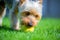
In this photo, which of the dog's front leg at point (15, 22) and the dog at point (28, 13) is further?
the dog's front leg at point (15, 22)

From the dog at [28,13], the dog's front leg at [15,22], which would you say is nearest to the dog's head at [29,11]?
the dog at [28,13]

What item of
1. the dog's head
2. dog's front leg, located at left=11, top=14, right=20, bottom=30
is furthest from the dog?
dog's front leg, located at left=11, top=14, right=20, bottom=30

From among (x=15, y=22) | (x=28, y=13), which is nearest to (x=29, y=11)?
(x=28, y=13)

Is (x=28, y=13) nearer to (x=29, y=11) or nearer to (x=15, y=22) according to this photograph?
(x=29, y=11)

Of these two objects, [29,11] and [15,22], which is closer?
[29,11]

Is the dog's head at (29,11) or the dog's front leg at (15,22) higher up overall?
the dog's head at (29,11)

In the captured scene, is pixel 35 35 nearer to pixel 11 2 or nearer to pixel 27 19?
pixel 27 19

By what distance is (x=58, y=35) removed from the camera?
4.26 metres

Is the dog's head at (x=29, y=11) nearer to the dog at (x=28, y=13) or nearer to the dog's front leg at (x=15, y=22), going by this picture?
the dog at (x=28, y=13)

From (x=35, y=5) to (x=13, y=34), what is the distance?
60 cm

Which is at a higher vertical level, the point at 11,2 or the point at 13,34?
the point at 11,2

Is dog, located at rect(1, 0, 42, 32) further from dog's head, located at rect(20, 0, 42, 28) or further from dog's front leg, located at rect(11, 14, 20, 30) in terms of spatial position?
dog's front leg, located at rect(11, 14, 20, 30)

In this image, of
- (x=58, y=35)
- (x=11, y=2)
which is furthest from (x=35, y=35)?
(x=11, y=2)

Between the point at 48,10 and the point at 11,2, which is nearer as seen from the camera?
the point at 11,2
